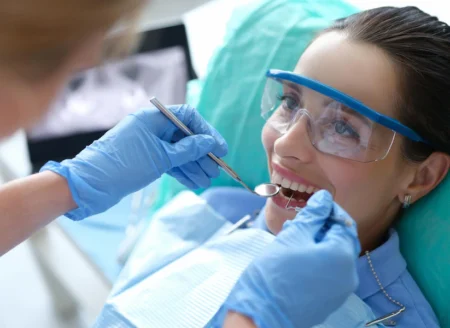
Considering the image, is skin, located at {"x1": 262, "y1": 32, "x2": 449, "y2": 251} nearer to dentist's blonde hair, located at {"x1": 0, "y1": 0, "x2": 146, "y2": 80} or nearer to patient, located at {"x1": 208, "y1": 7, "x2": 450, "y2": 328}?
patient, located at {"x1": 208, "y1": 7, "x2": 450, "y2": 328}

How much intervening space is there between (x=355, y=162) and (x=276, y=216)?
0.83 ft

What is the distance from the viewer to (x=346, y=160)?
1.21 meters

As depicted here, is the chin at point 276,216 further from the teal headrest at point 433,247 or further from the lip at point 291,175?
the teal headrest at point 433,247

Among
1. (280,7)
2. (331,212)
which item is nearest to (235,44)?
(280,7)

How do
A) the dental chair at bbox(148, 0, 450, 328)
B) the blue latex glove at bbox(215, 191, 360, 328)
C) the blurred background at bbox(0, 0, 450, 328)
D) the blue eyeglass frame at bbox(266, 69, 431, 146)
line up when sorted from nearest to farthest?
the blue latex glove at bbox(215, 191, 360, 328)
the blue eyeglass frame at bbox(266, 69, 431, 146)
the dental chair at bbox(148, 0, 450, 328)
the blurred background at bbox(0, 0, 450, 328)

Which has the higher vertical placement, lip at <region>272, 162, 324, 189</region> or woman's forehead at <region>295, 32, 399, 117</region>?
woman's forehead at <region>295, 32, 399, 117</region>

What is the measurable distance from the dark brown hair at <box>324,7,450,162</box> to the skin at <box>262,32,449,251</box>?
0.08 feet

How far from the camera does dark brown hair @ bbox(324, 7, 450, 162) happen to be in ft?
3.92

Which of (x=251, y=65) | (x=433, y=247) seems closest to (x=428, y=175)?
(x=433, y=247)

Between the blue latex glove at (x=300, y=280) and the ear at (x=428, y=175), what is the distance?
0.40 meters

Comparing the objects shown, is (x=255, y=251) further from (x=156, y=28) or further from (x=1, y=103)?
(x=156, y=28)

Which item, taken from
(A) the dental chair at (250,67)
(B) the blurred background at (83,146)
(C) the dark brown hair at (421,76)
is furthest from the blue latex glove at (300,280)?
(B) the blurred background at (83,146)

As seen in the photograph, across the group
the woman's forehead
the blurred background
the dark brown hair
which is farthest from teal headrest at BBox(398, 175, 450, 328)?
the blurred background

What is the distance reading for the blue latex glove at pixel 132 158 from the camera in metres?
1.22
